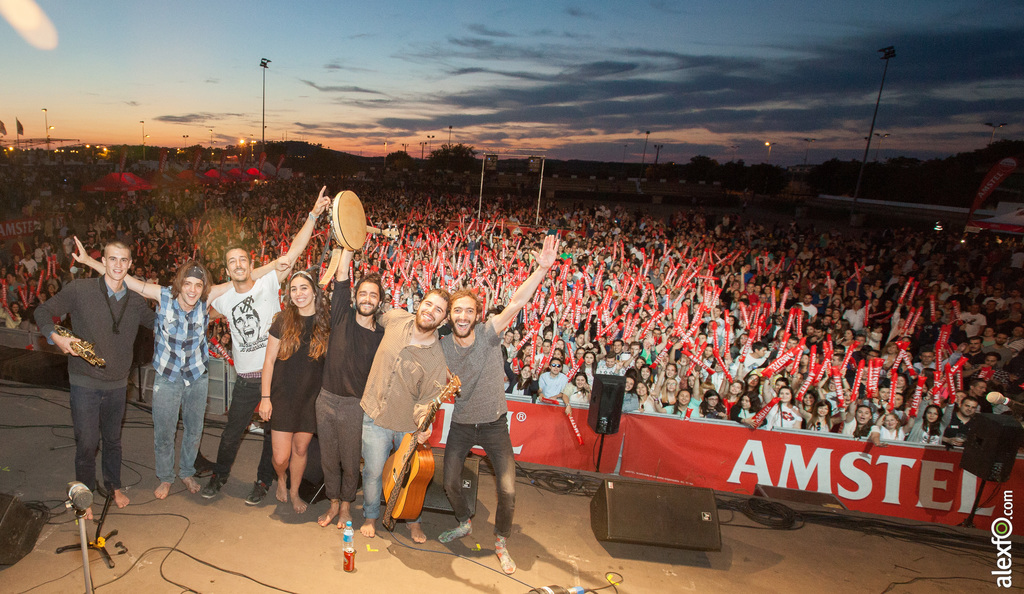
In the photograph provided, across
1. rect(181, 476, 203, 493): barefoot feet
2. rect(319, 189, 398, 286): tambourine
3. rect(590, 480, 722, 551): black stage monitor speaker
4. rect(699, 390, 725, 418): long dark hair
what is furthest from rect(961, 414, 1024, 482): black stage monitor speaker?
rect(181, 476, 203, 493): barefoot feet

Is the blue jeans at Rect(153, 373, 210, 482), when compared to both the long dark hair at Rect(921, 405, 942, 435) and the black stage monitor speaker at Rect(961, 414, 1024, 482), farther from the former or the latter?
the long dark hair at Rect(921, 405, 942, 435)

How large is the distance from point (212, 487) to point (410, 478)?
1.71m

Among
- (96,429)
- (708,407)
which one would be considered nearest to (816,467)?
(708,407)

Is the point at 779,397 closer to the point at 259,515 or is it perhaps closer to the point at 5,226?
the point at 259,515

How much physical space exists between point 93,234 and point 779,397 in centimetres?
1744

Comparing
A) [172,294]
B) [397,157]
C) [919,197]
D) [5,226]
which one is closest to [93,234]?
[5,226]

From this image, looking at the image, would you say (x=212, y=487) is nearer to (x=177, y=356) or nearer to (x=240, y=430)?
(x=240, y=430)

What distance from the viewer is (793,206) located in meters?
36.3

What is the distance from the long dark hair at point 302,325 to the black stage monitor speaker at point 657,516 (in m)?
2.27

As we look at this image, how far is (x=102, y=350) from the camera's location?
3480mm

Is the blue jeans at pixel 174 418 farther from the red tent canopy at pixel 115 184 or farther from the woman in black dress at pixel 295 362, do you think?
the red tent canopy at pixel 115 184

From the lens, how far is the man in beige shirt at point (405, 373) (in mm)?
3195

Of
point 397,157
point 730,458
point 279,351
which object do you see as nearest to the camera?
point 279,351

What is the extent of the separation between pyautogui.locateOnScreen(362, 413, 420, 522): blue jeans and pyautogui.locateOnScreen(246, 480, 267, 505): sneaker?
2.94 feet
